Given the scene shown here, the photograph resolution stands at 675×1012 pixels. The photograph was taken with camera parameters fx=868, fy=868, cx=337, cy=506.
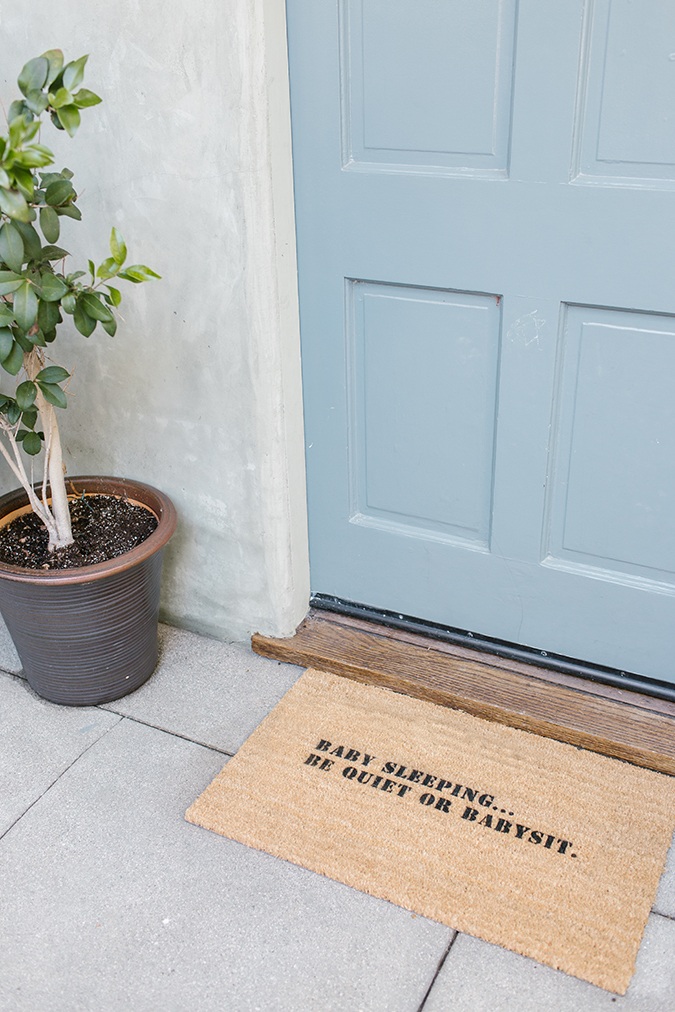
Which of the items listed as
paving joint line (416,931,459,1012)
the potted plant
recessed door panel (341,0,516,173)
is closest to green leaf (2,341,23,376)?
the potted plant

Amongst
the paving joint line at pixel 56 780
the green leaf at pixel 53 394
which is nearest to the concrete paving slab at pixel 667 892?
the paving joint line at pixel 56 780

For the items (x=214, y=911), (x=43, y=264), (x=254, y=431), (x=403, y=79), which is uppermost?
(x=403, y=79)

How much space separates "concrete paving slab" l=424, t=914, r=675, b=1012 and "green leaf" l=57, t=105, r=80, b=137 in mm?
1450

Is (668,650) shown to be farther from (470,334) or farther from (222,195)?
(222,195)

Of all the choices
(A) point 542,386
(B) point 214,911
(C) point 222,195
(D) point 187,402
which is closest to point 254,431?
(D) point 187,402

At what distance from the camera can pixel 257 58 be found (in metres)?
1.57

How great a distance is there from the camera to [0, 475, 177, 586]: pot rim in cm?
171

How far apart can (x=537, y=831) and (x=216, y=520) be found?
0.96 meters

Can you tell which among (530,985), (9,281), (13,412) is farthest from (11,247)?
(530,985)

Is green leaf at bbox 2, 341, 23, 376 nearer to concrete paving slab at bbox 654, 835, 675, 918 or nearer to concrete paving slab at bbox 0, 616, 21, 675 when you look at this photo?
concrete paving slab at bbox 0, 616, 21, 675

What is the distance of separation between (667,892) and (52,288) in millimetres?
1505

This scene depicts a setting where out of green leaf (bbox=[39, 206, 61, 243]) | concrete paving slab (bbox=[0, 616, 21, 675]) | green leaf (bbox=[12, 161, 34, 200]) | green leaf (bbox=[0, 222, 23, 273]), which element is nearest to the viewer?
green leaf (bbox=[12, 161, 34, 200])

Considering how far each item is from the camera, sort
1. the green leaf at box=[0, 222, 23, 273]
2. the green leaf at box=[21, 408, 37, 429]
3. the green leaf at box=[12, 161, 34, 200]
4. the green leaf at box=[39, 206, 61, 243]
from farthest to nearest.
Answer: the green leaf at box=[21, 408, 37, 429]
the green leaf at box=[39, 206, 61, 243]
the green leaf at box=[0, 222, 23, 273]
the green leaf at box=[12, 161, 34, 200]

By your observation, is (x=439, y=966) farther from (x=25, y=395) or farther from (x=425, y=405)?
(x=25, y=395)
